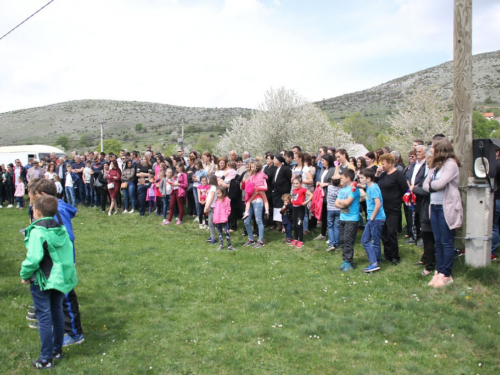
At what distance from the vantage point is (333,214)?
30.9 feet

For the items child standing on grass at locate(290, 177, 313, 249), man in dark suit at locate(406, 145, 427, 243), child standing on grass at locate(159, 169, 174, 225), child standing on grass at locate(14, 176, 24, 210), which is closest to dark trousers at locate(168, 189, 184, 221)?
child standing on grass at locate(159, 169, 174, 225)

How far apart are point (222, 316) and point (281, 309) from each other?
889mm

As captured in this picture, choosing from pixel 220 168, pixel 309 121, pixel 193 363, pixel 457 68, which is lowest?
pixel 193 363

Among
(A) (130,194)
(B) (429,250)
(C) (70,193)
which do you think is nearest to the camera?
(B) (429,250)

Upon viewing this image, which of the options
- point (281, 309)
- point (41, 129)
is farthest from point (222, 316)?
point (41, 129)

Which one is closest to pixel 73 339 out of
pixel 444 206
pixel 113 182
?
pixel 444 206

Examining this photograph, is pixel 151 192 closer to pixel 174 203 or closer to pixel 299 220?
pixel 174 203

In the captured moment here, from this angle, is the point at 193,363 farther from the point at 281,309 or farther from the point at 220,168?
the point at 220,168

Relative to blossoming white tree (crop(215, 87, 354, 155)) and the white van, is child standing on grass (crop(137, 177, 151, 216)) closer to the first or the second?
the white van

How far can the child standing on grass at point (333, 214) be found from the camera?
933 centimetres

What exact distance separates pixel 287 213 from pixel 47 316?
6.79m

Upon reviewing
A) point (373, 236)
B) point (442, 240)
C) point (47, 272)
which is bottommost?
point (373, 236)

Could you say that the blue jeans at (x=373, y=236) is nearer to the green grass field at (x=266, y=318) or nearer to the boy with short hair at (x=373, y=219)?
the boy with short hair at (x=373, y=219)

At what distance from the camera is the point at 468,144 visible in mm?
6902
